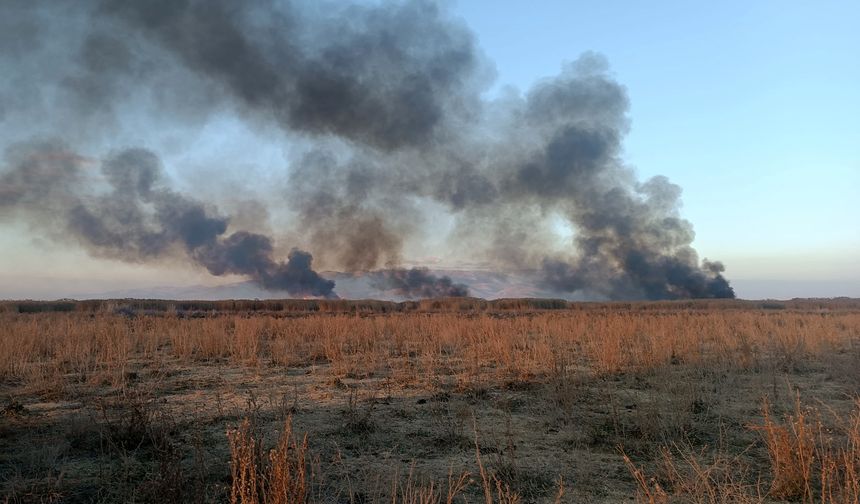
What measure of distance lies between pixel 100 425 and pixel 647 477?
16.6 feet

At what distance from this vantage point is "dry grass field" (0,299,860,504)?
383 cm

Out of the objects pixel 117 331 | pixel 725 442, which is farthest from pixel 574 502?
pixel 117 331

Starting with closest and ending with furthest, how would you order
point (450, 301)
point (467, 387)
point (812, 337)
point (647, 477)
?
1. point (647, 477)
2. point (467, 387)
3. point (812, 337)
4. point (450, 301)

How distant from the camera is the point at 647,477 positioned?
4301 millimetres

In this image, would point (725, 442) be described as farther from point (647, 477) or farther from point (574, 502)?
point (574, 502)

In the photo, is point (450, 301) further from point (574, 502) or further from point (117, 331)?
point (574, 502)

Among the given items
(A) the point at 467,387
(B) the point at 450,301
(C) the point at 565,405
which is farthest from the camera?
(B) the point at 450,301

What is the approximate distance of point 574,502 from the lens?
12.7 ft

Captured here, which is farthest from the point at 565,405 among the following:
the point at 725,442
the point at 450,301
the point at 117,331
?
the point at 450,301

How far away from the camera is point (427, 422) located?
6027 mm

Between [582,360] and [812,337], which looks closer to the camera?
[582,360]

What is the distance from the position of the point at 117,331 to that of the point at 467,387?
9.34 meters

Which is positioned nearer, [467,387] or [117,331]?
[467,387]

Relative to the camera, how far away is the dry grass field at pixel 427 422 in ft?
12.6
